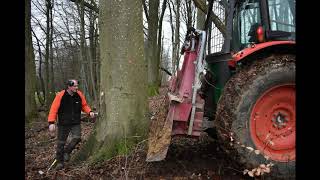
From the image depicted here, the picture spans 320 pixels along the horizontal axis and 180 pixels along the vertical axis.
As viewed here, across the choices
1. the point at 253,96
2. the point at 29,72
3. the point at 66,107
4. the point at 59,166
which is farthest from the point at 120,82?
the point at 29,72

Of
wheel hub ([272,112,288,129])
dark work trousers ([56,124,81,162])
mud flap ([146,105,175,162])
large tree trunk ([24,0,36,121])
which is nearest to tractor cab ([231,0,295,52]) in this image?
wheel hub ([272,112,288,129])

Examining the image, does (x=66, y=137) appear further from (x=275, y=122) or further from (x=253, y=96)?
(x=275, y=122)

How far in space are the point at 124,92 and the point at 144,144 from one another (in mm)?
858

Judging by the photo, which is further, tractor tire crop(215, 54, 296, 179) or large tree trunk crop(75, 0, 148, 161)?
large tree trunk crop(75, 0, 148, 161)

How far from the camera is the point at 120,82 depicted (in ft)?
20.5

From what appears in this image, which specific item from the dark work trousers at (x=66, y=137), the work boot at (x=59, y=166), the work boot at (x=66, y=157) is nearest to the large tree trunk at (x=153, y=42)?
the dark work trousers at (x=66, y=137)

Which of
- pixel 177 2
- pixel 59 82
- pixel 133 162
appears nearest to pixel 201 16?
pixel 133 162

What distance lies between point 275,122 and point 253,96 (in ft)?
1.64

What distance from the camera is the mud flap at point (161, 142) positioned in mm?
5320

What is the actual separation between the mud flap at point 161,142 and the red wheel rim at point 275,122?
1085 mm

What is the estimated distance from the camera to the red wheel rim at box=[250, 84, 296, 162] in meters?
5.20

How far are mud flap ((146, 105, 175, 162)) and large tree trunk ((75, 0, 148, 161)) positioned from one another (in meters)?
0.76

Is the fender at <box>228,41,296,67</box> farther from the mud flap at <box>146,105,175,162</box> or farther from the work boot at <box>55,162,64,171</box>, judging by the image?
the work boot at <box>55,162,64,171</box>

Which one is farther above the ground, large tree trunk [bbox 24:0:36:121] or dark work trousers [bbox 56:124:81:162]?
large tree trunk [bbox 24:0:36:121]
